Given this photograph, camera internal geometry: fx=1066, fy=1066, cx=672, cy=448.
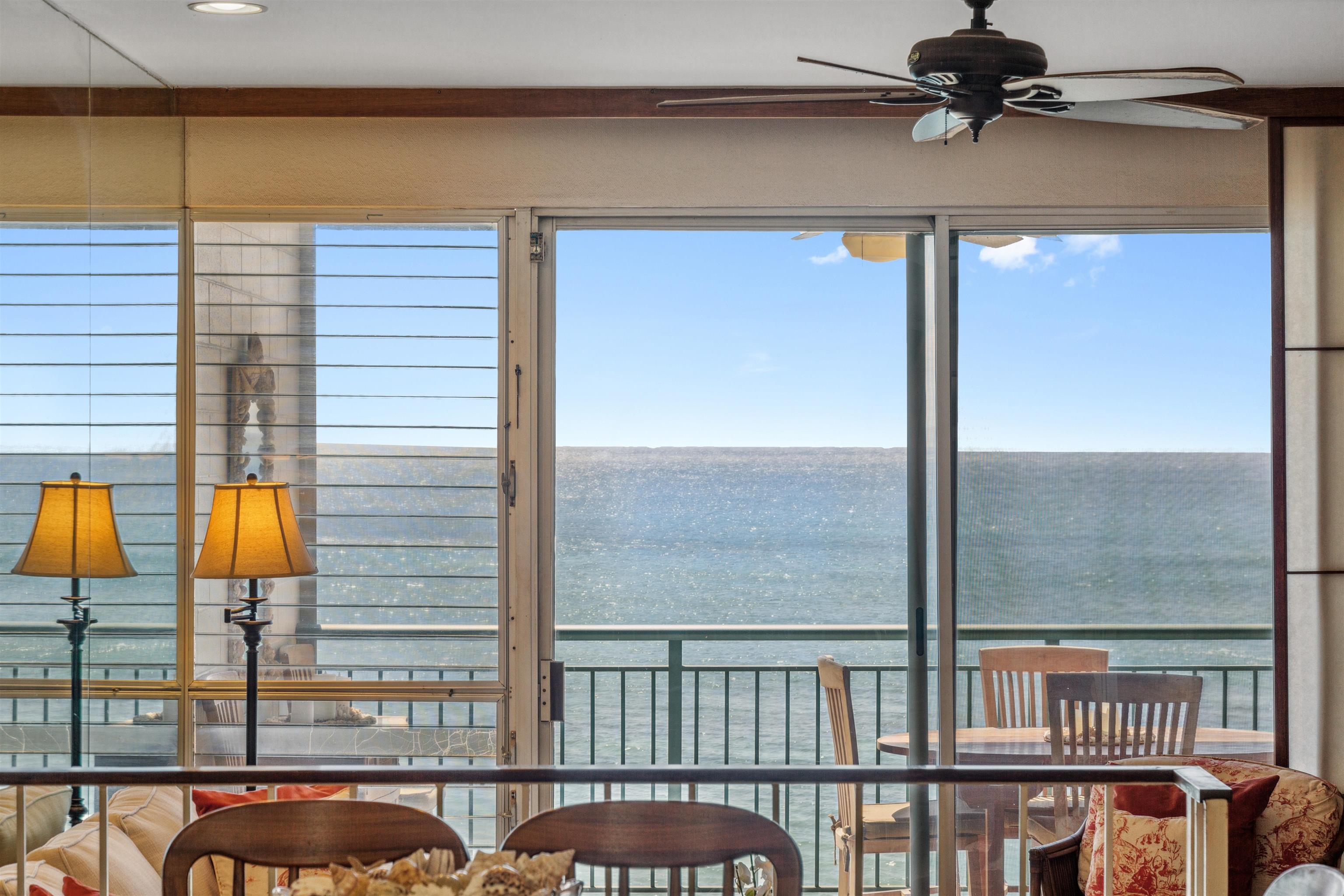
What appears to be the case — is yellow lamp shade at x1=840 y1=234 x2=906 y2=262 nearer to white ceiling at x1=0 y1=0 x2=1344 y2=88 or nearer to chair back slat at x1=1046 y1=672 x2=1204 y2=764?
white ceiling at x1=0 y1=0 x2=1344 y2=88

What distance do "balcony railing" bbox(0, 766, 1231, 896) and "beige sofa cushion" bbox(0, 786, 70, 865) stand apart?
484 mm

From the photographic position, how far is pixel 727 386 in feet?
11.6

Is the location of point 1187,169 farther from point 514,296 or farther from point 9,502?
point 9,502

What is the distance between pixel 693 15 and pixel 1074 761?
2555mm

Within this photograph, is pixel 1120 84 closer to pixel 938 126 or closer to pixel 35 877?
pixel 938 126

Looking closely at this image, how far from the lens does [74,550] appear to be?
258 cm

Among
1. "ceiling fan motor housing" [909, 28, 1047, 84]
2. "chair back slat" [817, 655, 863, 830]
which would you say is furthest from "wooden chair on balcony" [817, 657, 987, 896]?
"ceiling fan motor housing" [909, 28, 1047, 84]

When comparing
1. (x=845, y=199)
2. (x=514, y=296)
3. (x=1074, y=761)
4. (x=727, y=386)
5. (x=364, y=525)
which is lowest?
(x=1074, y=761)

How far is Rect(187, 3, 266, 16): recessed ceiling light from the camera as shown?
2.64 metres

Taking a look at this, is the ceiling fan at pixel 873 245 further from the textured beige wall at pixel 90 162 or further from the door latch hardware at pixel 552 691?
the textured beige wall at pixel 90 162

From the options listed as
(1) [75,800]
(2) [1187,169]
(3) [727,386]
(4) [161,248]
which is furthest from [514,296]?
(2) [1187,169]

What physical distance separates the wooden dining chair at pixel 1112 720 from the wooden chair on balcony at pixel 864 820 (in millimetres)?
275

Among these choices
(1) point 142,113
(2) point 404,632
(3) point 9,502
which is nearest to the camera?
(3) point 9,502

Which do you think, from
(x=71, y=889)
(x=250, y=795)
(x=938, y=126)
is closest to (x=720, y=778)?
(x=71, y=889)
